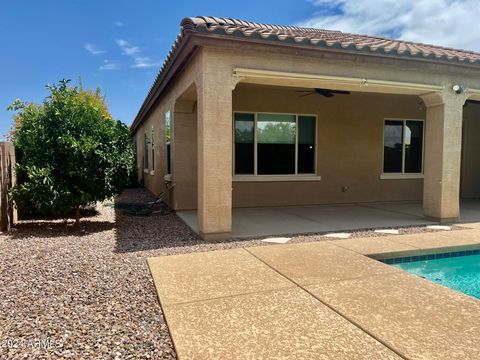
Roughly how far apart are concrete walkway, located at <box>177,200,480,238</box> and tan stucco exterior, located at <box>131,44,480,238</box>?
58 centimetres

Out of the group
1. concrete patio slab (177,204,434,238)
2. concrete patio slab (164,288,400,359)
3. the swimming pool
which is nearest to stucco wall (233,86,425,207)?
concrete patio slab (177,204,434,238)

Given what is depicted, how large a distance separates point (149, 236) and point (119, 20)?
70.8ft

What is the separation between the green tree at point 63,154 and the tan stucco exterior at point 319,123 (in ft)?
7.39

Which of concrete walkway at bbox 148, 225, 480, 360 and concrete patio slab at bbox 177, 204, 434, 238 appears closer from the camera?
concrete walkway at bbox 148, 225, 480, 360

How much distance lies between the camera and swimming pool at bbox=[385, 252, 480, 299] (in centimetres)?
513

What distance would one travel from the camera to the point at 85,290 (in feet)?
13.8

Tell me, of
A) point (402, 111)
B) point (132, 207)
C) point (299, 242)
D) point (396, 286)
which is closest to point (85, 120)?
point (132, 207)

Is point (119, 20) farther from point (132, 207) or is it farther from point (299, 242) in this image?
point (299, 242)

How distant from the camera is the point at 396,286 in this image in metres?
4.38

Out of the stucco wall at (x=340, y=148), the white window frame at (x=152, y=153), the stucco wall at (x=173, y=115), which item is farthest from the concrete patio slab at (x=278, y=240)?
the white window frame at (x=152, y=153)

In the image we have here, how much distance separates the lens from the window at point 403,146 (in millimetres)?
12570

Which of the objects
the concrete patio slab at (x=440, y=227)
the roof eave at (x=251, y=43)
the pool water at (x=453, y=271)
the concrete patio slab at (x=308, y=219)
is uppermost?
the roof eave at (x=251, y=43)

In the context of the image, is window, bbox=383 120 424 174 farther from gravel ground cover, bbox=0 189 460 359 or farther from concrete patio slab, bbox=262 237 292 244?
concrete patio slab, bbox=262 237 292 244

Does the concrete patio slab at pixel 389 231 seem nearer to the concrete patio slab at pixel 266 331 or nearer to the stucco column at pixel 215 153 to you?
the stucco column at pixel 215 153
